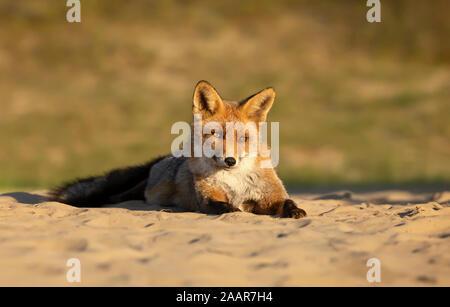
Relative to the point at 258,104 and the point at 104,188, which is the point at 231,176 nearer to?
the point at 258,104

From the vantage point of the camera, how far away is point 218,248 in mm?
4602

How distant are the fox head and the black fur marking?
2.30 m

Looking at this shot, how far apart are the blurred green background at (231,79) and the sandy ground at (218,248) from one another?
13260 millimetres

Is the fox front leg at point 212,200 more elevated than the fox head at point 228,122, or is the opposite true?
the fox head at point 228,122

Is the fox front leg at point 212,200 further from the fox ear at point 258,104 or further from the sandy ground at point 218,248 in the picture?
the fox ear at point 258,104

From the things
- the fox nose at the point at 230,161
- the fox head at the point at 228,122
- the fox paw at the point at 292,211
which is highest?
the fox head at the point at 228,122

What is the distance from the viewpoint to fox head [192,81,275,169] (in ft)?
20.1

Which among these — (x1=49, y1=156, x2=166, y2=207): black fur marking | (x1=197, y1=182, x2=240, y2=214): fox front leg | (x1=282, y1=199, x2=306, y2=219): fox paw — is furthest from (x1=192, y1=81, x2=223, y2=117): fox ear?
(x1=49, y1=156, x2=166, y2=207): black fur marking

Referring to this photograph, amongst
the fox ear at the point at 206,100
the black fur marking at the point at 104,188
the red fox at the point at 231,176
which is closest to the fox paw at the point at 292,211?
the red fox at the point at 231,176

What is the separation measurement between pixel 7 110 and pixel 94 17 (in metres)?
11.3

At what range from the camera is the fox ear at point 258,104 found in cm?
657

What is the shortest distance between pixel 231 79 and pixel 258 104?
2491 centimetres

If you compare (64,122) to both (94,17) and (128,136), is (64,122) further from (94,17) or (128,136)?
(94,17)

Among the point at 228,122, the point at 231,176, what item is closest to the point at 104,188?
the point at 231,176
